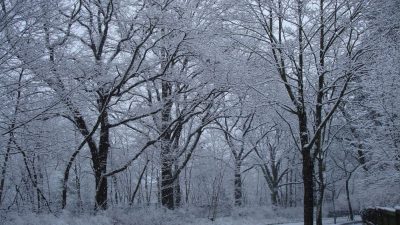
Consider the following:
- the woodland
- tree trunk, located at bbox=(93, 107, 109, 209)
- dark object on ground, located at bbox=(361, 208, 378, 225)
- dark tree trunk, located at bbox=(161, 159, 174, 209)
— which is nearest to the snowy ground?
the woodland

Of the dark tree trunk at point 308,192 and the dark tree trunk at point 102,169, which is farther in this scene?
the dark tree trunk at point 102,169

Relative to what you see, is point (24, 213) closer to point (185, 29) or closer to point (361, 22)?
point (185, 29)

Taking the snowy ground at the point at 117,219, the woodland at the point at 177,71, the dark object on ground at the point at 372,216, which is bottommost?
the snowy ground at the point at 117,219

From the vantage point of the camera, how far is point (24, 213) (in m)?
10.7

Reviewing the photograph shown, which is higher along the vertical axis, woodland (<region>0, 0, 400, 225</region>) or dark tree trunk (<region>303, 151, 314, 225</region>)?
woodland (<region>0, 0, 400, 225</region>)

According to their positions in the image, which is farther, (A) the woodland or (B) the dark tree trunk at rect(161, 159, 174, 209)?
(B) the dark tree trunk at rect(161, 159, 174, 209)

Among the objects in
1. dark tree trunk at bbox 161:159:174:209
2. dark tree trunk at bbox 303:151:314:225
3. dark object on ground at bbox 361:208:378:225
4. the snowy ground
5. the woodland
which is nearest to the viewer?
dark object on ground at bbox 361:208:378:225

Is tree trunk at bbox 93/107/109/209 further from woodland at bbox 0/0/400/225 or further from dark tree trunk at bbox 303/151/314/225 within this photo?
dark tree trunk at bbox 303/151/314/225

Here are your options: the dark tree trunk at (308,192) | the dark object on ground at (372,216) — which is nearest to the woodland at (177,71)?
the dark tree trunk at (308,192)

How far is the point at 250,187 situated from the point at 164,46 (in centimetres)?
5533

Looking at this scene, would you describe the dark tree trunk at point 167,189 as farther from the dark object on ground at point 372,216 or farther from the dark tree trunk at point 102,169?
the dark object on ground at point 372,216

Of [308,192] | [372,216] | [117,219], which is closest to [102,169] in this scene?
[117,219]

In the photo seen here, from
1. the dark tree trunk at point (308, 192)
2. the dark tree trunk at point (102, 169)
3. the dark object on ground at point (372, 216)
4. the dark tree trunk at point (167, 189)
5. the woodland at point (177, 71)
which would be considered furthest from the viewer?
the dark tree trunk at point (167, 189)

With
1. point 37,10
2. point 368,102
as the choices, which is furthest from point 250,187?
point 37,10
